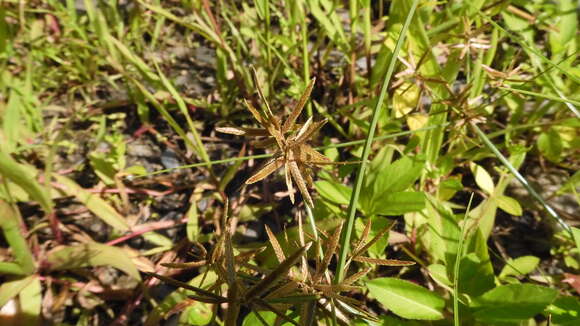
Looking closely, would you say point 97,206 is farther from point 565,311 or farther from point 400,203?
point 565,311

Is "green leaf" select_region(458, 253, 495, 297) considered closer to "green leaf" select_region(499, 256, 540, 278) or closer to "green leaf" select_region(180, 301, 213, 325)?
"green leaf" select_region(499, 256, 540, 278)

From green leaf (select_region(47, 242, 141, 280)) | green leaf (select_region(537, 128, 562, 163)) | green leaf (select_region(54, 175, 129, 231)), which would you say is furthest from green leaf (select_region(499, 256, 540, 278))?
green leaf (select_region(54, 175, 129, 231))

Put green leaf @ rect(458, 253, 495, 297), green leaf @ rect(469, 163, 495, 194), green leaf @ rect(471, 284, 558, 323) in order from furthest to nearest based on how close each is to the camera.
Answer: green leaf @ rect(469, 163, 495, 194), green leaf @ rect(458, 253, 495, 297), green leaf @ rect(471, 284, 558, 323)

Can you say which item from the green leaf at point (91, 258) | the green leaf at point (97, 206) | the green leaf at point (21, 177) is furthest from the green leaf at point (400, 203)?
the green leaf at point (21, 177)

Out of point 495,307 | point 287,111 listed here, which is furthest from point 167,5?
point 495,307

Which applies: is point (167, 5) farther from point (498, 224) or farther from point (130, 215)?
point (498, 224)
